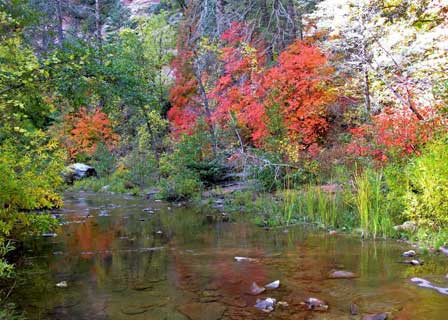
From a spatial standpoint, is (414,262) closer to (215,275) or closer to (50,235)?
(215,275)

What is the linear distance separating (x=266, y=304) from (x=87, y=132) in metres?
21.8

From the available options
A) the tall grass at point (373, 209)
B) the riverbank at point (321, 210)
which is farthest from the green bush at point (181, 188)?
the tall grass at point (373, 209)

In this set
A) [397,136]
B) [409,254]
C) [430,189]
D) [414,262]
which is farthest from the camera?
[397,136]

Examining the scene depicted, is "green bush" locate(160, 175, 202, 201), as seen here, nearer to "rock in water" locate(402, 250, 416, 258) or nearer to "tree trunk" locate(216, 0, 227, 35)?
"tree trunk" locate(216, 0, 227, 35)

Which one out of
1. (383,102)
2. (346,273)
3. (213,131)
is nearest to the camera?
(346,273)

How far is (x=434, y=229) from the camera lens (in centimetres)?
607

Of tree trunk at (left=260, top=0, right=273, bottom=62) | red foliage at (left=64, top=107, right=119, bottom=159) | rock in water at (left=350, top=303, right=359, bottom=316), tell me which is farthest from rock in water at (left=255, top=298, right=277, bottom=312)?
red foliage at (left=64, top=107, right=119, bottom=159)

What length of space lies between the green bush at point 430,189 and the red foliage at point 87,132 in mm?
19318

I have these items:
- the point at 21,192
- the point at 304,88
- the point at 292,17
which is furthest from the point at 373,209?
the point at 292,17

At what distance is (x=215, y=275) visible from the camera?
4.74m

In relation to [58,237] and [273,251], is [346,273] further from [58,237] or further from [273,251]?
[58,237]

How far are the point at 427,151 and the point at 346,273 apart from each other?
2992 mm

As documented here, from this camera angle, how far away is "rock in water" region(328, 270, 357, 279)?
4520mm

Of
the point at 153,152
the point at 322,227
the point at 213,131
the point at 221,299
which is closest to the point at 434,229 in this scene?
the point at 322,227
